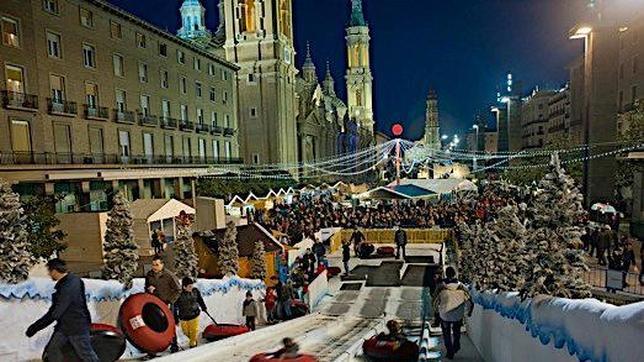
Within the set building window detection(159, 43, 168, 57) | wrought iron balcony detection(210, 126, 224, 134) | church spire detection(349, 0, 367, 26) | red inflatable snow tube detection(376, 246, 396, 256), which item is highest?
church spire detection(349, 0, 367, 26)

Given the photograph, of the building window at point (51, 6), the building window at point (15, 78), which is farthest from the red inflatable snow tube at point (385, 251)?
the building window at point (51, 6)

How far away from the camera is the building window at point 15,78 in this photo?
27369 millimetres

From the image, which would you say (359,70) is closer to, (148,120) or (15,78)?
(148,120)

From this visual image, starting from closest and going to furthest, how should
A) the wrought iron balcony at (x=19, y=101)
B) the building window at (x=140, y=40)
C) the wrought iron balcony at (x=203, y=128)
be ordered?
the wrought iron balcony at (x=19, y=101) → the building window at (x=140, y=40) → the wrought iron balcony at (x=203, y=128)

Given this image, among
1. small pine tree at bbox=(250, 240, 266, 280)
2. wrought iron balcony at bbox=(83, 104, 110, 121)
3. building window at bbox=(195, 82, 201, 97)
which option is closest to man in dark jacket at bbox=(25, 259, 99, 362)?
small pine tree at bbox=(250, 240, 266, 280)

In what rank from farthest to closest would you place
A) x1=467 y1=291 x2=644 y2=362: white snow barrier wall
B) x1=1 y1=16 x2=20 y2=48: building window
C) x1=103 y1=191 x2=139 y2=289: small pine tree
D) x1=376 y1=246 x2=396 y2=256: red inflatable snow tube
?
x1=1 y1=16 x2=20 y2=48: building window < x1=376 y1=246 x2=396 y2=256: red inflatable snow tube < x1=103 y1=191 x2=139 y2=289: small pine tree < x1=467 y1=291 x2=644 y2=362: white snow barrier wall

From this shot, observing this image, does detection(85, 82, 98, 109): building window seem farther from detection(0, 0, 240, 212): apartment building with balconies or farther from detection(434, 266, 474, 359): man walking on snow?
detection(434, 266, 474, 359): man walking on snow

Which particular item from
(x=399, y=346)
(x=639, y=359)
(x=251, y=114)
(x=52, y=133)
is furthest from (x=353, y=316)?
(x=251, y=114)

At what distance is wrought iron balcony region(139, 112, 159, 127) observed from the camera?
39.2 metres

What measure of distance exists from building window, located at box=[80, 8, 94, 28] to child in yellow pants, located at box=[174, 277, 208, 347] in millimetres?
32052

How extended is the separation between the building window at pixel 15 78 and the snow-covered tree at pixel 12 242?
24.1 meters

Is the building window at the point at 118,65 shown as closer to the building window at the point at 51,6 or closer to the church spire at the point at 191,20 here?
the building window at the point at 51,6

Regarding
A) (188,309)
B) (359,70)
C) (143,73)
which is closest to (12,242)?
(188,309)

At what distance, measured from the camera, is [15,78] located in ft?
91.6
